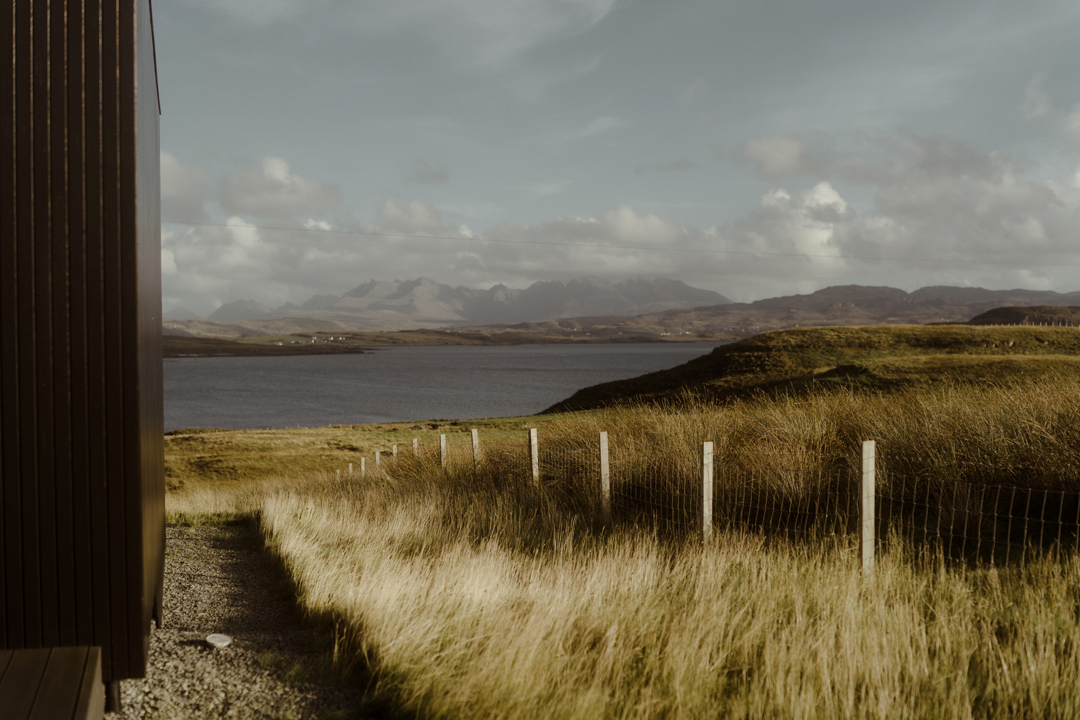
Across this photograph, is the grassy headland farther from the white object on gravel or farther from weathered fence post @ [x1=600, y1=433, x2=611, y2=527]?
the white object on gravel

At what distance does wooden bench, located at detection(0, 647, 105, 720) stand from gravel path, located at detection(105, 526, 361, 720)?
1.28 feet

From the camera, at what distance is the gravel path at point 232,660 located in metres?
4.04

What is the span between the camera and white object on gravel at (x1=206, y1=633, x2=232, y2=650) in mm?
4840

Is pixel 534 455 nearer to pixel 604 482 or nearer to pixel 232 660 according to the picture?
pixel 604 482

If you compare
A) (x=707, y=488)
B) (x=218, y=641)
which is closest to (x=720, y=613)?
(x=707, y=488)

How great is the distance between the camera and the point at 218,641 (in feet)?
15.9

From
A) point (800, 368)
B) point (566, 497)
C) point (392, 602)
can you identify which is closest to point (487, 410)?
point (800, 368)

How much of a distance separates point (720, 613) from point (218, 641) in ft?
11.0

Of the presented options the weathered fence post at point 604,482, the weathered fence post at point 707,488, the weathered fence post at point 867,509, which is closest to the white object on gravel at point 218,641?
the weathered fence post at point 707,488

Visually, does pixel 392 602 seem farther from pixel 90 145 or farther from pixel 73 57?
pixel 73 57

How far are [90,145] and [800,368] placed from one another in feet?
109

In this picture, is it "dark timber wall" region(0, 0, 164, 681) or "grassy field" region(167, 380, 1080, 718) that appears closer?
"grassy field" region(167, 380, 1080, 718)

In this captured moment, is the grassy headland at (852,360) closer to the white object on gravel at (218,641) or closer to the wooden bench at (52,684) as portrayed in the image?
the white object on gravel at (218,641)

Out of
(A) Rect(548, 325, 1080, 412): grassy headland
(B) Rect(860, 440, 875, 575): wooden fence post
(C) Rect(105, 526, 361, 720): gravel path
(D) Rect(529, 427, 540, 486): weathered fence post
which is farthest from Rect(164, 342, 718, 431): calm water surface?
(B) Rect(860, 440, 875, 575): wooden fence post
